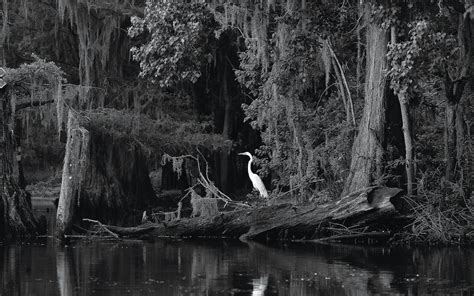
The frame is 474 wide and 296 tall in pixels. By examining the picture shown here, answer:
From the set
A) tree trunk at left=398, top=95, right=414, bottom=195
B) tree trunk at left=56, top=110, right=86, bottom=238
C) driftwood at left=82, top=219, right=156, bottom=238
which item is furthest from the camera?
driftwood at left=82, top=219, right=156, bottom=238

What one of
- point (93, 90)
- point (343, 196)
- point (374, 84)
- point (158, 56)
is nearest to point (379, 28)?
point (374, 84)

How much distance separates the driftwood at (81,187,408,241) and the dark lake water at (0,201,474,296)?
50 cm

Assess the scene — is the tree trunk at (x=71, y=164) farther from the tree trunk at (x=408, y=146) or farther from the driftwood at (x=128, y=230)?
the tree trunk at (x=408, y=146)

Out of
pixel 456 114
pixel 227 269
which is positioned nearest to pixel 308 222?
pixel 456 114

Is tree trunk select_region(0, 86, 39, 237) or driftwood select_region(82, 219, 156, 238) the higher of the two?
tree trunk select_region(0, 86, 39, 237)

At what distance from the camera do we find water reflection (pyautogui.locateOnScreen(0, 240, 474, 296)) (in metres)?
12.4

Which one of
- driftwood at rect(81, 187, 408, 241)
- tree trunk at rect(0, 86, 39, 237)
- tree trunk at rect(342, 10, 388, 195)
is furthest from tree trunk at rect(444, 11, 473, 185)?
tree trunk at rect(0, 86, 39, 237)

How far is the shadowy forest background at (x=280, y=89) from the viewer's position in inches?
722

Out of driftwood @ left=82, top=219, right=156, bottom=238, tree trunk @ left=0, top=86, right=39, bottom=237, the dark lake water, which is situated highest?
tree trunk @ left=0, top=86, right=39, bottom=237

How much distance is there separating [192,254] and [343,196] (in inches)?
139

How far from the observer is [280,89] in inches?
860

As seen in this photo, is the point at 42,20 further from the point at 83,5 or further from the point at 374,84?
the point at 374,84

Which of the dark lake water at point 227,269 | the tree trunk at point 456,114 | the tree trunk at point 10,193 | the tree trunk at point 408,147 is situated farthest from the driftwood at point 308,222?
the tree trunk at point 10,193

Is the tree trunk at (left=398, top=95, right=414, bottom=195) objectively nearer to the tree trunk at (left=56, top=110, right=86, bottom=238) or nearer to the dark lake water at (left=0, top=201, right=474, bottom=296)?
the dark lake water at (left=0, top=201, right=474, bottom=296)
